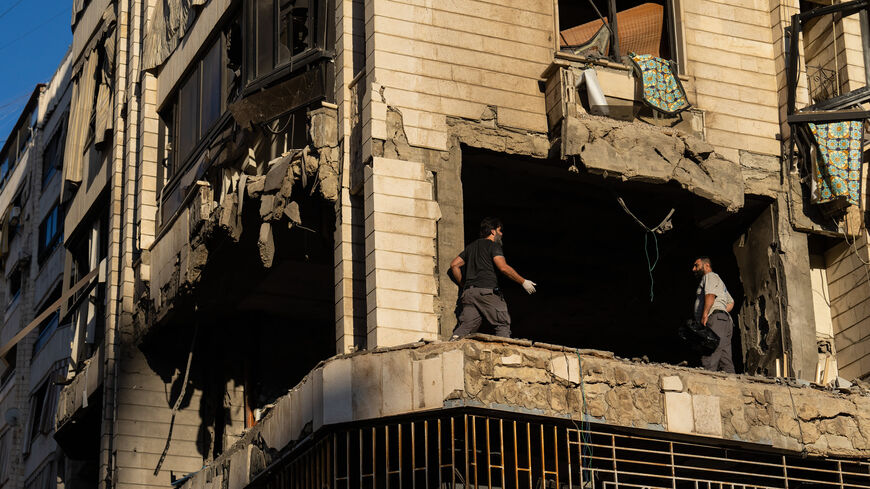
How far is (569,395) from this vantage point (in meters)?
18.8

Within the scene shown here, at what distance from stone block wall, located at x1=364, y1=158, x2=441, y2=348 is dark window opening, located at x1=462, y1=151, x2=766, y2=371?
4.94 ft

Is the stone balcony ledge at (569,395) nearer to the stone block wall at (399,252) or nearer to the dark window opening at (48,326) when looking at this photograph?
the stone block wall at (399,252)

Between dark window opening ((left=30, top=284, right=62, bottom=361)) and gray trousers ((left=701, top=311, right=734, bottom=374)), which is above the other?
dark window opening ((left=30, top=284, right=62, bottom=361))

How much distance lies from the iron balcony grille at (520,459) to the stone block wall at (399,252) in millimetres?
1685

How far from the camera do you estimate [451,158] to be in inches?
849

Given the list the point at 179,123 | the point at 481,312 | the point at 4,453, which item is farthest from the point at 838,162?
the point at 4,453

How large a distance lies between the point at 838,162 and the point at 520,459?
24.4ft

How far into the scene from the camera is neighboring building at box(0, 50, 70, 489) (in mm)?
35656

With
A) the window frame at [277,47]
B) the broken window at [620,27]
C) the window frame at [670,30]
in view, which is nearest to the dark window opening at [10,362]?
the window frame at [277,47]

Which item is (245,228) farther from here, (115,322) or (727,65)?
(727,65)

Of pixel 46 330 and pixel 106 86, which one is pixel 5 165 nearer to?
pixel 46 330

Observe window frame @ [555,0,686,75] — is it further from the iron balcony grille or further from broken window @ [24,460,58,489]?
broken window @ [24,460,58,489]

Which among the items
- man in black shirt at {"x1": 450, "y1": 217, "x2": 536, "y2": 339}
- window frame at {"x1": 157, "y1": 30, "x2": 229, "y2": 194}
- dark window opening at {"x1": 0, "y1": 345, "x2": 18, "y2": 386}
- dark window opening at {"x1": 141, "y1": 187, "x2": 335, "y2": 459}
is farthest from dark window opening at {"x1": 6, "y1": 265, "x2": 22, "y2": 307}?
man in black shirt at {"x1": 450, "y1": 217, "x2": 536, "y2": 339}

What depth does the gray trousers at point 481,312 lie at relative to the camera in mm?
19688
